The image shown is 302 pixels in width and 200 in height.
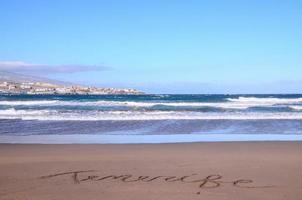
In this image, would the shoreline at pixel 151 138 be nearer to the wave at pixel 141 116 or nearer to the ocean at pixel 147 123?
the ocean at pixel 147 123

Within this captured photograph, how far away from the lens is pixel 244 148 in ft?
31.1

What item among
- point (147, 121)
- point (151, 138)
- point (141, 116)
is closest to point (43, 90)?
point (141, 116)

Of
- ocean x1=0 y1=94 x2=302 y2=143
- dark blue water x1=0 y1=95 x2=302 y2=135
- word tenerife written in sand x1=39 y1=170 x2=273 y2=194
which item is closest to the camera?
word tenerife written in sand x1=39 y1=170 x2=273 y2=194

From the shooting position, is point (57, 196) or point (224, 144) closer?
point (57, 196)

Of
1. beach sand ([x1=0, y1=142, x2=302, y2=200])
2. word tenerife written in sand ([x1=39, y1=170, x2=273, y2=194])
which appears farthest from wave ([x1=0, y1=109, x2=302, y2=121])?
word tenerife written in sand ([x1=39, y1=170, x2=273, y2=194])

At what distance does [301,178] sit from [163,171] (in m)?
2.12

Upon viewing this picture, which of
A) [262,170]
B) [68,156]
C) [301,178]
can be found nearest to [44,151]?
[68,156]

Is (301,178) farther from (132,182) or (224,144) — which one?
(224,144)

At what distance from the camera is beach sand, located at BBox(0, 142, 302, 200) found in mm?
5195

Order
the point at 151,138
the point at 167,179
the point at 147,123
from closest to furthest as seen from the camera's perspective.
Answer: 1. the point at 167,179
2. the point at 151,138
3. the point at 147,123

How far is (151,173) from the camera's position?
6.38 meters

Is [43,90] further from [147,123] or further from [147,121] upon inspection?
[147,123]

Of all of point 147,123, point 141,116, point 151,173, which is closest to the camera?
point 151,173

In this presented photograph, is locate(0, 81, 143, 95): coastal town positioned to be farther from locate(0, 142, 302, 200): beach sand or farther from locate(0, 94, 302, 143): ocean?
locate(0, 142, 302, 200): beach sand
